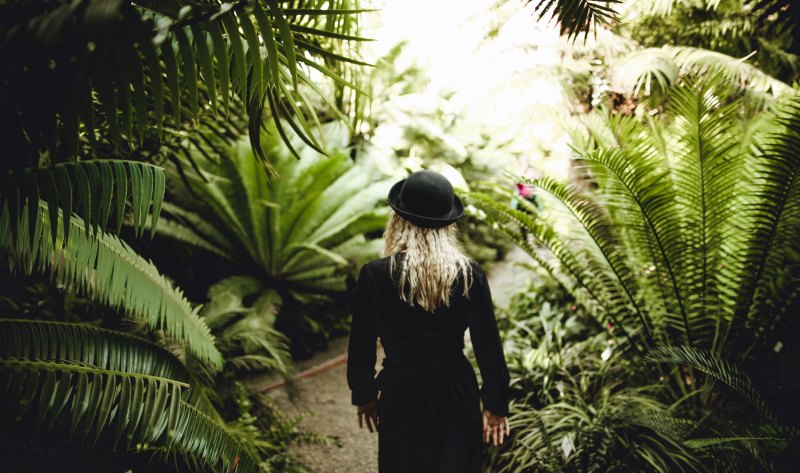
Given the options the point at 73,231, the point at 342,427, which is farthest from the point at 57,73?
the point at 342,427

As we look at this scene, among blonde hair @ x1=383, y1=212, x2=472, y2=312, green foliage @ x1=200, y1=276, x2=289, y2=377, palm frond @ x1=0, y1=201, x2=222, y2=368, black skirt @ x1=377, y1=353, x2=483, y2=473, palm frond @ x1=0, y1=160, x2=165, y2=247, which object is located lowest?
black skirt @ x1=377, y1=353, x2=483, y2=473

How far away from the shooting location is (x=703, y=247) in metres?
→ 2.41

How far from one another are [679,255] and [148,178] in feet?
8.50

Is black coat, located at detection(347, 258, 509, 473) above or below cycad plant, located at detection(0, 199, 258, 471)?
below

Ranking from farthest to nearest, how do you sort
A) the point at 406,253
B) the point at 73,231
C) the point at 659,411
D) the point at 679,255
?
the point at 679,255, the point at 659,411, the point at 406,253, the point at 73,231

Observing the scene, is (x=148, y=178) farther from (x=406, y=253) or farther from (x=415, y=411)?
(x=415, y=411)

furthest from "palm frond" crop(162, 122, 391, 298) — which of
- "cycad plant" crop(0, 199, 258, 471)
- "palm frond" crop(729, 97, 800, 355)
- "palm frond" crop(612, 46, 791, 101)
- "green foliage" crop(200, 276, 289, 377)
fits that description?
"palm frond" crop(729, 97, 800, 355)

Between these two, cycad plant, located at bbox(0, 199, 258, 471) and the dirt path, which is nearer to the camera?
cycad plant, located at bbox(0, 199, 258, 471)

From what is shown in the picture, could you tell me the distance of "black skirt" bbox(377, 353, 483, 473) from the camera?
5.90 ft

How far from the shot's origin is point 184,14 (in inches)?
33.1

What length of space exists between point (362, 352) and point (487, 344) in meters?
0.52

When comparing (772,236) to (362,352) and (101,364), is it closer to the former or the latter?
(362,352)

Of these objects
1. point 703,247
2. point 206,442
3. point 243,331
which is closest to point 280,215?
point 243,331

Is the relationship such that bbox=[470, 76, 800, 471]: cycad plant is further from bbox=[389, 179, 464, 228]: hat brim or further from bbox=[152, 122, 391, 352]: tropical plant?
bbox=[152, 122, 391, 352]: tropical plant
